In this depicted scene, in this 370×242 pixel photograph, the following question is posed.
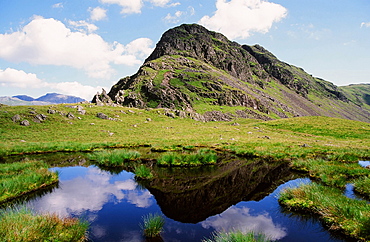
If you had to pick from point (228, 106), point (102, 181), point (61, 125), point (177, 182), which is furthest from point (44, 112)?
point (228, 106)

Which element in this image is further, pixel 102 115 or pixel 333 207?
pixel 102 115

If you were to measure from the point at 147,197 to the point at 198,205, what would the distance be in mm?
3578

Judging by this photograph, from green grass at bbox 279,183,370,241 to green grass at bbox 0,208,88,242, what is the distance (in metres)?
11.0

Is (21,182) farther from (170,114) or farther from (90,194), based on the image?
(170,114)

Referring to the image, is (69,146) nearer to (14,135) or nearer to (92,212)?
(14,135)

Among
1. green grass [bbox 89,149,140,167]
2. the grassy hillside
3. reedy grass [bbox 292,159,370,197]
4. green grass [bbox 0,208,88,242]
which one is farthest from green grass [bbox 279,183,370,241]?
green grass [bbox 89,149,140,167]

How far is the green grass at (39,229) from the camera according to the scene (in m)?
6.28

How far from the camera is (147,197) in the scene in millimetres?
12273

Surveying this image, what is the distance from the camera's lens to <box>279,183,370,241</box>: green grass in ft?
25.7

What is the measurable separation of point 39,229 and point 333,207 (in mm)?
13017

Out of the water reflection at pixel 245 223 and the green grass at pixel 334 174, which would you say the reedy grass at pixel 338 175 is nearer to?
the green grass at pixel 334 174

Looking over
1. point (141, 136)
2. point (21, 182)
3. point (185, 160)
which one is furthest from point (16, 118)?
point (185, 160)

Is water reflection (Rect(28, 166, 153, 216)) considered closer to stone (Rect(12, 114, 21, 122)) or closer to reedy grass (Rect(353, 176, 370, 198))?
reedy grass (Rect(353, 176, 370, 198))

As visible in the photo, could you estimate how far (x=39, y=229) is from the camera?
6961 mm
